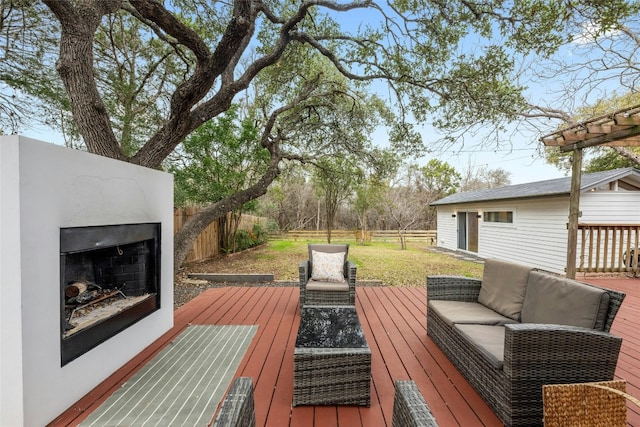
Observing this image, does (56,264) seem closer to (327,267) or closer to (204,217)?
(327,267)

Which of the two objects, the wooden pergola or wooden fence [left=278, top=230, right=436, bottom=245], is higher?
the wooden pergola

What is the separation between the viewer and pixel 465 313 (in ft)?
8.73

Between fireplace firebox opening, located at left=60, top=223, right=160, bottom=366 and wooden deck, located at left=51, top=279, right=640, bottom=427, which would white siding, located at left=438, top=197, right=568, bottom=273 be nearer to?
wooden deck, located at left=51, top=279, right=640, bottom=427

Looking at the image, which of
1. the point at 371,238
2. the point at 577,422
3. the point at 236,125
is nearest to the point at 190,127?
the point at 236,125

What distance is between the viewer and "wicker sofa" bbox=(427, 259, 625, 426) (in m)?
1.73

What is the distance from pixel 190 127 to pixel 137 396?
3499 mm

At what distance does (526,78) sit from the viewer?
558cm

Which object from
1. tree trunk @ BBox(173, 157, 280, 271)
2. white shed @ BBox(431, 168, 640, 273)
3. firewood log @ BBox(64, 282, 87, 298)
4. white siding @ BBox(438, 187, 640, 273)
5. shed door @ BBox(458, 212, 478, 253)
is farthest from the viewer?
shed door @ BBox(458, 212, 478, 253)

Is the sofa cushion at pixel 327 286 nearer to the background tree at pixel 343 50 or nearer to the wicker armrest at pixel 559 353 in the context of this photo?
the wicker armrest at pixel 559 353

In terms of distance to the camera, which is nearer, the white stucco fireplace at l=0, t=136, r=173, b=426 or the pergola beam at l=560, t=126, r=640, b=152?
the white stucco fireplace at l=0, t=136, r=173, b=426

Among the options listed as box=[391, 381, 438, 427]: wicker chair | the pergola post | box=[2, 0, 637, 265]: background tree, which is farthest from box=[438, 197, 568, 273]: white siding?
box=[391, 381, 438, 427]: wicker chair

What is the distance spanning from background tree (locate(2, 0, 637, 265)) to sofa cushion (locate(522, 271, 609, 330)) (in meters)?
3.61

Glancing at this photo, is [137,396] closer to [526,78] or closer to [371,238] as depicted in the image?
[526,78]

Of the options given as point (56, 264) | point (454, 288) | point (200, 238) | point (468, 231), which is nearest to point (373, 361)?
point (454, 288)
